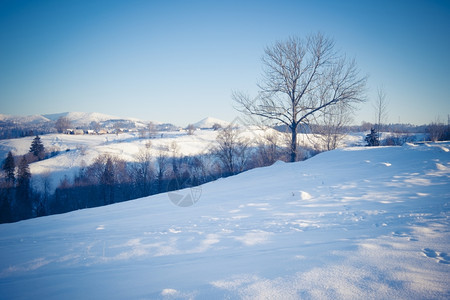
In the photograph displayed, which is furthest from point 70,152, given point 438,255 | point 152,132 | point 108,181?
point 438,255

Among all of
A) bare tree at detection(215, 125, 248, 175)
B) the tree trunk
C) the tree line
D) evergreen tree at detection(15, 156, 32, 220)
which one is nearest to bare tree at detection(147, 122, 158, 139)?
the tree line

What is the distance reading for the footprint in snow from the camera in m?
1.90

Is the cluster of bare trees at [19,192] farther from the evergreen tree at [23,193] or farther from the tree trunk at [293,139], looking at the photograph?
the tree trunk at [293,139]

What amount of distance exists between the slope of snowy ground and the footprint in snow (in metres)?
0.01

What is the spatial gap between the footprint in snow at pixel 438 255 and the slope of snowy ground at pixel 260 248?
0.01 meters

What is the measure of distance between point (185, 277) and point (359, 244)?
219cm

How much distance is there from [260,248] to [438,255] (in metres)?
1.97

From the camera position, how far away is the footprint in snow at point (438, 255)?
1899 mm

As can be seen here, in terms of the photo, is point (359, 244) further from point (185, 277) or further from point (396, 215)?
point (185, 277)

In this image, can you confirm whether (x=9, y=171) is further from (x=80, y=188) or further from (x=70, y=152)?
(x=70, y=152)

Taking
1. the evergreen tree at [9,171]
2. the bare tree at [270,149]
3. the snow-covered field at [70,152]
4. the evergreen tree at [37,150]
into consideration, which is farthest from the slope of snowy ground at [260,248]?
the evergreen tree at [37,150]

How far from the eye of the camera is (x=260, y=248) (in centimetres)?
258

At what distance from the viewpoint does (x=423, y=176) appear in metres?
5.07

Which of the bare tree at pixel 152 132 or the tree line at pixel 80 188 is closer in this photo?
the tree line at pixel 80 188
